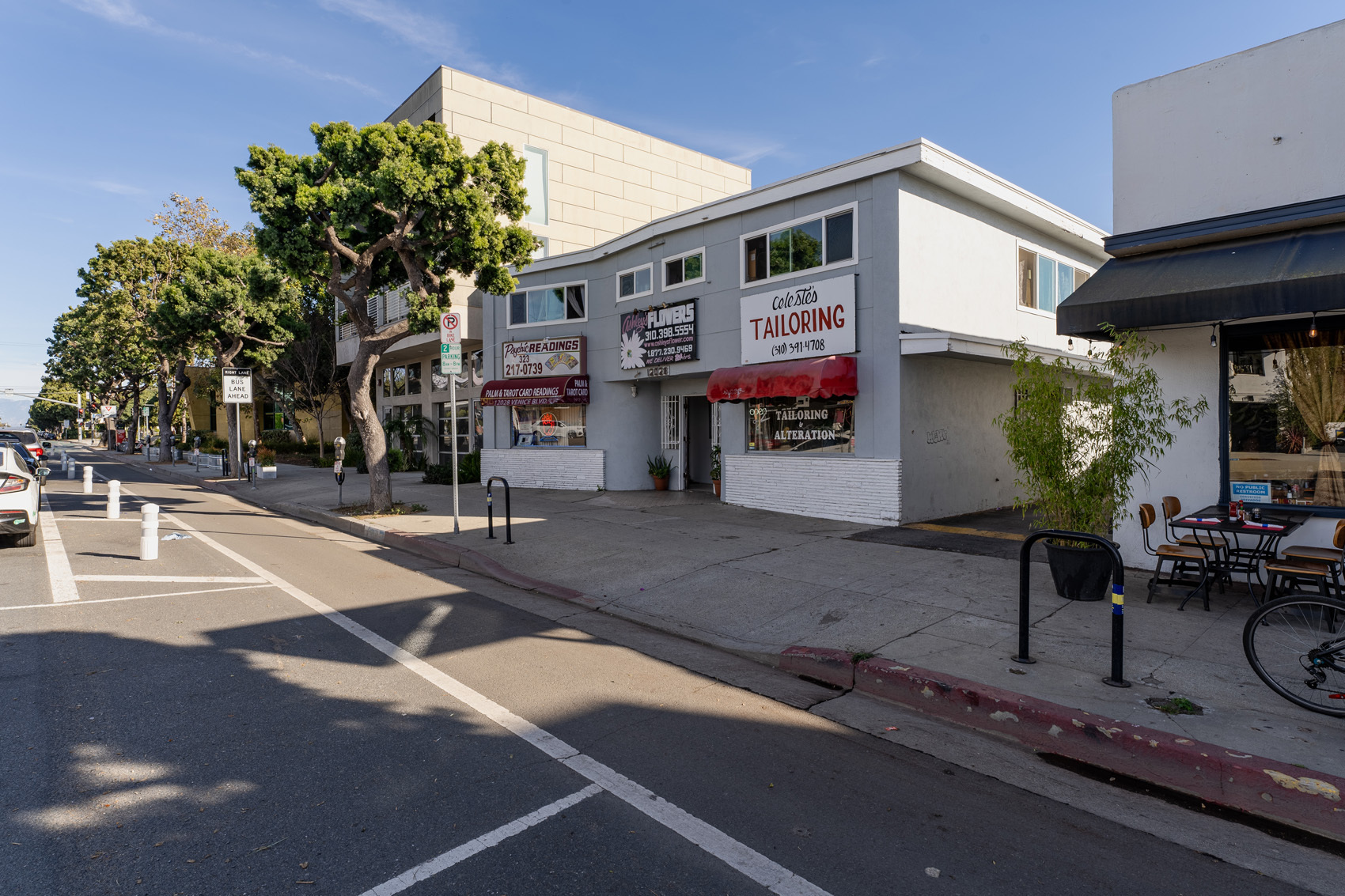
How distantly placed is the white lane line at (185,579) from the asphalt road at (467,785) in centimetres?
207

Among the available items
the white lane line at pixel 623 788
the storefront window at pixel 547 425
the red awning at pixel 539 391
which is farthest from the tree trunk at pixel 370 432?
the white lane line at pixel 623 788

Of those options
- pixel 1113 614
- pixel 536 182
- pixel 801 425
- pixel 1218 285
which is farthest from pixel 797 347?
pixel 536 182

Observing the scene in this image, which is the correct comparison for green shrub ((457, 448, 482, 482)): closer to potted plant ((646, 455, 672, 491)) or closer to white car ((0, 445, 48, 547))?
potted plant ((646, 455, 672, 491))

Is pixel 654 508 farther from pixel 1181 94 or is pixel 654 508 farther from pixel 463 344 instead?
pixel 463 344

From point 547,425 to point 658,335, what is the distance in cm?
488

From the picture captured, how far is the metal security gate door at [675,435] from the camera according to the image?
59.2ft

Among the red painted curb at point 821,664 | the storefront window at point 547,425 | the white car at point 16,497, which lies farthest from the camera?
the storefront window at point 547,425

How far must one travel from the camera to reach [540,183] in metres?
24.6

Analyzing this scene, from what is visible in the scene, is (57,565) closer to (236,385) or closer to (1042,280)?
(236,385)

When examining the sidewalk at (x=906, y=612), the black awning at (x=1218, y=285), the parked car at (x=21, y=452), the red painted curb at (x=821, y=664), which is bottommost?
the red painted curb at (x=821, y=664)

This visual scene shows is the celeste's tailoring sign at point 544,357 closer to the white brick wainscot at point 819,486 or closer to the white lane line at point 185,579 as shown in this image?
the white brick wainscot at point 819,486

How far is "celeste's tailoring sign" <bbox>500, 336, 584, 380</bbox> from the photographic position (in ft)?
60.8

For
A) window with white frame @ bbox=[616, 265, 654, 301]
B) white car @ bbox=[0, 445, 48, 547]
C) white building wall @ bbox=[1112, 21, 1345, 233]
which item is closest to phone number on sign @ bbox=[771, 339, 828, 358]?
window with white frame @ bbox=[616, 265, 654, 301]

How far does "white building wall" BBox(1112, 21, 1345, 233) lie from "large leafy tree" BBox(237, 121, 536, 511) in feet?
35.4
